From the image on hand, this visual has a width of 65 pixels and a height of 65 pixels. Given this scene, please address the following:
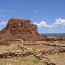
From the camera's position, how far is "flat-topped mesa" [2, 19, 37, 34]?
56688mm

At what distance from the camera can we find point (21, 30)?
186 feet

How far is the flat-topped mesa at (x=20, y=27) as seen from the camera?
186 feet

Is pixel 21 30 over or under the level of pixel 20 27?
under

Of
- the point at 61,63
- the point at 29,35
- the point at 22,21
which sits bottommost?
the point at 61,63

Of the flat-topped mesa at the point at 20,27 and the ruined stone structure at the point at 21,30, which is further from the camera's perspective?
the flat-topped mesa at the point at 20,27

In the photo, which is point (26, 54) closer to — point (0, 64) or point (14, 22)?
point (0, 64)

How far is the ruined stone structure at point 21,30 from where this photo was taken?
55562mm

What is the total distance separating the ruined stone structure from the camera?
55.6m

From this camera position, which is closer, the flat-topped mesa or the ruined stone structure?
the ruined stone structure

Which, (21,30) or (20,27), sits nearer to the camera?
(21,30)

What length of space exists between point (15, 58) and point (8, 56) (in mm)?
733

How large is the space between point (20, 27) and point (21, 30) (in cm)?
83

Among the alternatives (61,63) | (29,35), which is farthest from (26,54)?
(29,35)

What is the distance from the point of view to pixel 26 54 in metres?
22.5
